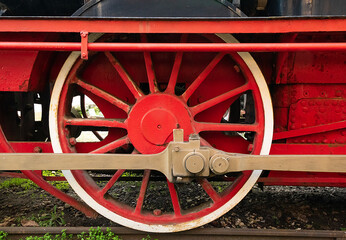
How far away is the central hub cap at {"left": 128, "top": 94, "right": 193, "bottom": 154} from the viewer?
194 cm

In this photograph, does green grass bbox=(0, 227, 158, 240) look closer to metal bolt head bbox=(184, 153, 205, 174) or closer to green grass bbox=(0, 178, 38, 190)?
metal bolt head bbox=(184, 153, 205, 174)

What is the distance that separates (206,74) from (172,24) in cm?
50

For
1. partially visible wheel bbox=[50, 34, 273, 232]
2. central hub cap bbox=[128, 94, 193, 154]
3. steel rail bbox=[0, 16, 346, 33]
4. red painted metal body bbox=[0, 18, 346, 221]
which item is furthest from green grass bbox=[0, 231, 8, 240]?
steel rail bbox=[0, 16, 346, 33]

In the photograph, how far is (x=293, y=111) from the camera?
2.12 meters

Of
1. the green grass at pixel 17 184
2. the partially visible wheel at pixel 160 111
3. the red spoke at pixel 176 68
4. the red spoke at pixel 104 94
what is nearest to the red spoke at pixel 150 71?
the partially visible wheel at pixel 160 111

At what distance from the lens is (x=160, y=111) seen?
6.37ft

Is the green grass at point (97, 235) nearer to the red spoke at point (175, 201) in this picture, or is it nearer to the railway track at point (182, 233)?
the railway track at point (182, 233)

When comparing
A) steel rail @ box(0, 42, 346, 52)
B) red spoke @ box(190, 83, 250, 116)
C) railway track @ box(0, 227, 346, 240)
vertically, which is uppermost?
steel rail @ box(0, 42, 346, 52)

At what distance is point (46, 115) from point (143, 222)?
5.80 ft

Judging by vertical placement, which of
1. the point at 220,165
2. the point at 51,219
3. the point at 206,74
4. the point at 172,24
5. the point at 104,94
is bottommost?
the point at 51,219

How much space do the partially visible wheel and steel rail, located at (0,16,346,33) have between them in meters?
0.26

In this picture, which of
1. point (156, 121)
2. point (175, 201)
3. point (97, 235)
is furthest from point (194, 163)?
point (97, 235)

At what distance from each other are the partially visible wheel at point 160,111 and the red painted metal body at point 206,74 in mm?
11

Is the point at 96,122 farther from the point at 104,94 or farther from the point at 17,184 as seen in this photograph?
the point at 17,184
